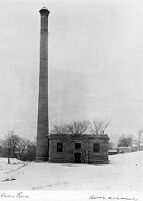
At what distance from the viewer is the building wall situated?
4041 cm

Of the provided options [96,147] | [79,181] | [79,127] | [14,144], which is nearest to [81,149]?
[96,147]

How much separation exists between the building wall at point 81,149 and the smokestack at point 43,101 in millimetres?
2356

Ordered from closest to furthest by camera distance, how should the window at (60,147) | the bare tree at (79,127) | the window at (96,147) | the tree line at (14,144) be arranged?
the window at (96,147) < the window at (60,147) < the bare tree at (79,127) < the tree line at (14,144)

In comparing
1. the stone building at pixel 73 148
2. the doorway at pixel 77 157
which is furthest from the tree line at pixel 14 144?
the doorway at pixel 77 157

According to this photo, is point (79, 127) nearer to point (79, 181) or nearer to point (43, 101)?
point (43, 101)

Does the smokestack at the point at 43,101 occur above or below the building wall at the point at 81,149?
above

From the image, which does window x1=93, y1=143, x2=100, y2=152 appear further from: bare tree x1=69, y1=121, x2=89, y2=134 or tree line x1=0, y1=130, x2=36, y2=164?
tree line x1=0, y1=130, x2=36, y2=164

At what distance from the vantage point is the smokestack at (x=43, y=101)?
142 feet

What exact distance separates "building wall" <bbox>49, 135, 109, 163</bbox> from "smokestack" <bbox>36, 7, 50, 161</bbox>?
2.36 metres

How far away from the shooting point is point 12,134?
75.4 meters

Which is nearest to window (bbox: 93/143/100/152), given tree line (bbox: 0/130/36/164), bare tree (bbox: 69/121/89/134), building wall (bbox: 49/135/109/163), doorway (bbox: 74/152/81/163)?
building wall (bbox: 49/135/109/163)

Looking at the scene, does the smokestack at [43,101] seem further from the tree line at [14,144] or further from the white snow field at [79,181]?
the tree line at [14,144]

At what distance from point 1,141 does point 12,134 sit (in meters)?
14.4

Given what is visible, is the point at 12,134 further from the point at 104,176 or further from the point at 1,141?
the point at 104,176
